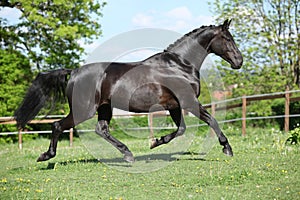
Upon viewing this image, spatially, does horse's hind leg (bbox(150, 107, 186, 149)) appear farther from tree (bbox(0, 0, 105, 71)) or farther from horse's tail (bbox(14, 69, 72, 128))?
tree (bbox(0, 0, 105, 71))

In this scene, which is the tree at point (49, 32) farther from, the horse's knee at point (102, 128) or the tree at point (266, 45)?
the horse's knee at point (102, 128)

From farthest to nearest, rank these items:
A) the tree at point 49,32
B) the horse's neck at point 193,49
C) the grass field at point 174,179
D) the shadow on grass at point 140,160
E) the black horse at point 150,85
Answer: the tree at point 49,32 < the shadow on grass at point 140,160 < the horse's neck at point 193,49 < the black horse at point 150,85 < the grass field at point 174,179

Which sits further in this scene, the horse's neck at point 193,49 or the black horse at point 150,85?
the horse's neck at point 193,49

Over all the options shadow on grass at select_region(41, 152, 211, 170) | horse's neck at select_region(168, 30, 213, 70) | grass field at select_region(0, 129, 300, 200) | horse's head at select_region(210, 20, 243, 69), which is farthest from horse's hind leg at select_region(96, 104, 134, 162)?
horse's head at select_region(210, 20, 243, 69)

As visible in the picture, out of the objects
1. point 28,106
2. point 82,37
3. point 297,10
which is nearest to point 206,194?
point 28,106

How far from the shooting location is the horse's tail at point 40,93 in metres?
6.61

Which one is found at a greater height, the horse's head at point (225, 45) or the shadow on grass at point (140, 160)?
the horse's head at point (225, 45)

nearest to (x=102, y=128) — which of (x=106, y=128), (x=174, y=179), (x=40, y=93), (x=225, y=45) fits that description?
(x=106, y=128)

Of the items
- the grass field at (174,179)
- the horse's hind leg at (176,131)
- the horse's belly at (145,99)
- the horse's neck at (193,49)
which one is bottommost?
the grass field at (174,179)

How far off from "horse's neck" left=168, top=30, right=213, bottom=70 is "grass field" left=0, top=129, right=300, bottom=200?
157 centimetres

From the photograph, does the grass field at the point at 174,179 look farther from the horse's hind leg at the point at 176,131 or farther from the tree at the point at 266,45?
the tree at the point at 266,45

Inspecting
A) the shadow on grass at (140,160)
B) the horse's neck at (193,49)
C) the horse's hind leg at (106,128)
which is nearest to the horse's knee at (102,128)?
the horse's hind leg at (106,128)

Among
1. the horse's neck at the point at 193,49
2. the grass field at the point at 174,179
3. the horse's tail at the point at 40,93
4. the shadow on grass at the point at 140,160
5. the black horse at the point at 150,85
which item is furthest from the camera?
the horse's tail at the point at 40,93

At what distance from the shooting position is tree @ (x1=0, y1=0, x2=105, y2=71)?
15742 millimetres
